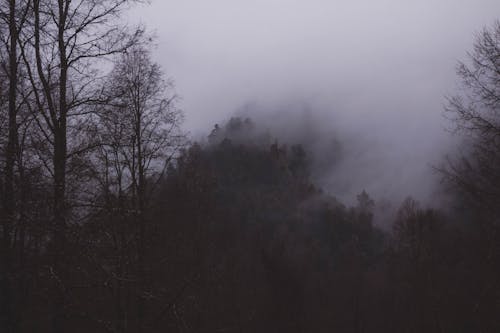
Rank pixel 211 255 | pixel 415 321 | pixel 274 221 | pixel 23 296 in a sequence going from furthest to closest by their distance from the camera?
pixel 274 221, pixel 415 321, pixel 211 255, pixel 23 296

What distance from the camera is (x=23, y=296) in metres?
7.52

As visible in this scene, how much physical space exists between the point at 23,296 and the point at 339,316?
139 ft

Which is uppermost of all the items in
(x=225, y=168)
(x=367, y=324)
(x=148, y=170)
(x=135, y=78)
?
(x=225, y=168)

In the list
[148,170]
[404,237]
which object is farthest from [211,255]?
[404,237]

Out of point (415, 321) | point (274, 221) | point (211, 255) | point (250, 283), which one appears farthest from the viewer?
point (274, 221)

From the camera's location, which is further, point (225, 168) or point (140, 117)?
point (225, 168)

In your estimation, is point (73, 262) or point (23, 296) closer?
point (73, 262)

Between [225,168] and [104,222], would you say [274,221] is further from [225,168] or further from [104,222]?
[104,222]

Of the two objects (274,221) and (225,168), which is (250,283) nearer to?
(274,221)

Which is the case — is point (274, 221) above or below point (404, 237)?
above

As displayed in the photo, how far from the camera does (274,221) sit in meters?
98.9

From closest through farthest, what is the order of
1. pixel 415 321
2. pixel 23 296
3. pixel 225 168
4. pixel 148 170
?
pixel 23 296, pixel 148 170, pixel 415 321, pixel 225 168

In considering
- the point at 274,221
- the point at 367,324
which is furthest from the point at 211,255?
the point at 274,221

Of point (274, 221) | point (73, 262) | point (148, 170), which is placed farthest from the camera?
point (274, 221)
